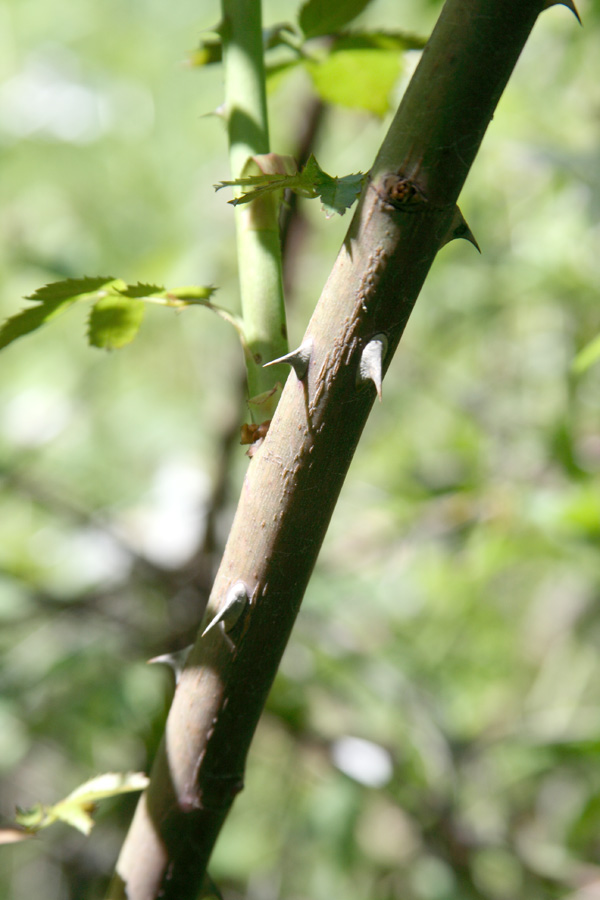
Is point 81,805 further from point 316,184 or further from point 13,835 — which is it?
point 316,184

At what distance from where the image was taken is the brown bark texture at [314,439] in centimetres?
21

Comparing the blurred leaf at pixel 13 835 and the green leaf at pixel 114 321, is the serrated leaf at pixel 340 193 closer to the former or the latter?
the green leaf at pixel 114 321

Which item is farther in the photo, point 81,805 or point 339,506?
point 339,506

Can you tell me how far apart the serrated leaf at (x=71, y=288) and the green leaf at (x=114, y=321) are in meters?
0.02

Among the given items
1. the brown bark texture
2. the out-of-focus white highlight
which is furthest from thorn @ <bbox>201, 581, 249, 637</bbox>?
the out-of-focus white highlight

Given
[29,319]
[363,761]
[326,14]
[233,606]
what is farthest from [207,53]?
[363,761]

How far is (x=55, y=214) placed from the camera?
172 centimetres

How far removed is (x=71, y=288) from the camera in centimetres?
31

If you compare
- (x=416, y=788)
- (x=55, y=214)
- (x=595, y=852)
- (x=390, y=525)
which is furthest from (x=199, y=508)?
(x=55, y=214)

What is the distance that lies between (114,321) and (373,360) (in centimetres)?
16

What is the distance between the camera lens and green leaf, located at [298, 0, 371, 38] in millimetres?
364

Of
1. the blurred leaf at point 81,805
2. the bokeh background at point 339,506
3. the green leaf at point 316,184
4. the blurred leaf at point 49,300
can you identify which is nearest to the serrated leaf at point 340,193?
the green leaf at point 316,184

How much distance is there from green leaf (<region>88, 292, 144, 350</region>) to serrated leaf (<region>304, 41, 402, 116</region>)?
0.17 meters

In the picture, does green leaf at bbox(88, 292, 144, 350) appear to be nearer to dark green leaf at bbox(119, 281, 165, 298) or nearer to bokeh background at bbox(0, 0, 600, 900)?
dark green leaf at bbox(119, 281, 165, 298)
